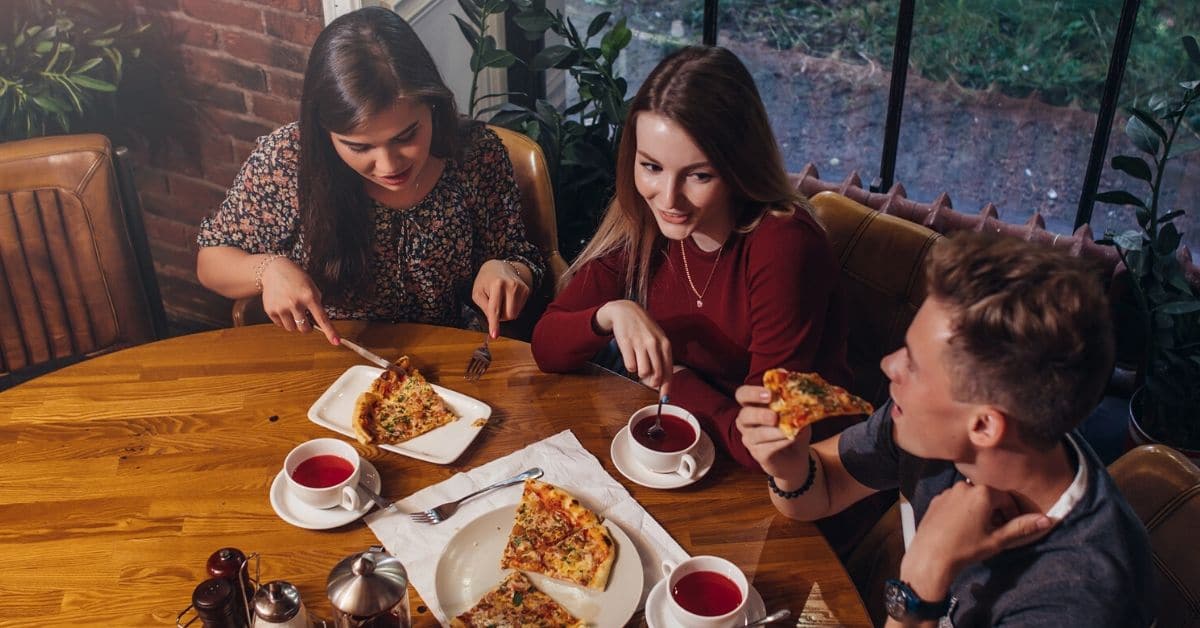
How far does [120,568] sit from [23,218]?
3.83 feet

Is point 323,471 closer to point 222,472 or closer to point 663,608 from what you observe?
point 222,472

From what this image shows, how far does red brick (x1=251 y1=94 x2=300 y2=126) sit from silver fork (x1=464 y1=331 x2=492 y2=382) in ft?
2.65

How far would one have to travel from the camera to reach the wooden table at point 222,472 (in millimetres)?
1490

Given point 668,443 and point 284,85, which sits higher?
point 284,85

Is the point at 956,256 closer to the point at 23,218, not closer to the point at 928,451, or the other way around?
the point at 928,451

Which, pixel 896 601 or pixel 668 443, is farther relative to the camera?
pixel 668 443

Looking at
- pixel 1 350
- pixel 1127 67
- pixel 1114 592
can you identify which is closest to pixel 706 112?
pixel 1114 592

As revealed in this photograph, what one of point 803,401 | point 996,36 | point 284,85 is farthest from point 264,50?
point 996,36

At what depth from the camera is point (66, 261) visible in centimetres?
239

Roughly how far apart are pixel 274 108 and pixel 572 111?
0.84 m

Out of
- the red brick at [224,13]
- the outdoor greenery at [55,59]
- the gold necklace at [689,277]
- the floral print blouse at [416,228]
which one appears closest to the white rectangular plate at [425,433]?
the floral print blouse at [416,228]

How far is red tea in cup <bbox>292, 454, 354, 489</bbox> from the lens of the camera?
5.32ft

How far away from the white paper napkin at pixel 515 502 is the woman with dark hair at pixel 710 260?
22cm

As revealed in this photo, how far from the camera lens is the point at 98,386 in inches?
74.8
